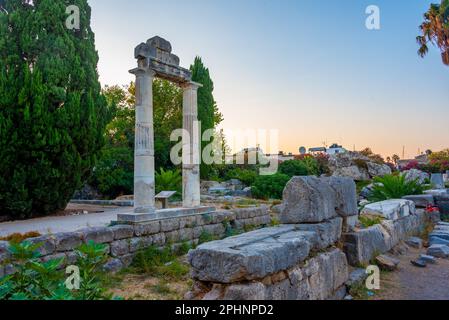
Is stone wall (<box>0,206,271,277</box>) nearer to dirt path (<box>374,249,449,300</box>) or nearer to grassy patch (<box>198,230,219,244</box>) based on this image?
grassy patch (<box>198,230,219,244</box>)

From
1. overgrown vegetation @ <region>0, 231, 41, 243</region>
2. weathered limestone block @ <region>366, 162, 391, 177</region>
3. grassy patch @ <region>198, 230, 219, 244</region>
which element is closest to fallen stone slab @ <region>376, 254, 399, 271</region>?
grassy patch @ <region>198, 230, 219, 244</region>

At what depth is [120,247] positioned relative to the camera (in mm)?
6574

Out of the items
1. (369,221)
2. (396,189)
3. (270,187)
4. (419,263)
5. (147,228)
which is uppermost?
(396,189)

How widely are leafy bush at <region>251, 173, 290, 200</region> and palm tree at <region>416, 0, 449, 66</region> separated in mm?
13547

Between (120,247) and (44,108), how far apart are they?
4.20 metres

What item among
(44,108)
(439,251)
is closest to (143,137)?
(44,108)

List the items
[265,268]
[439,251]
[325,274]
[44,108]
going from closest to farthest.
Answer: [265,268] < [325,274] < [439,251] < [44,108]

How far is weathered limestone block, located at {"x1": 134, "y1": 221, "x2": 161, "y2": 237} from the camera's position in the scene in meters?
6.98

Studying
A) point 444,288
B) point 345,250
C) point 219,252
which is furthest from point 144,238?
point 444,288

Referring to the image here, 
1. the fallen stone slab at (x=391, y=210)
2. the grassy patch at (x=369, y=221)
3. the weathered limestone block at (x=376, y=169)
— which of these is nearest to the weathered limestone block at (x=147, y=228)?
the grassy patch at (x=369, y=221)

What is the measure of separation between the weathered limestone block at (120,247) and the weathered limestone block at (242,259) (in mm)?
3557

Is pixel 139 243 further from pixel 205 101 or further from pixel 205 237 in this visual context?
pixel 205 101
